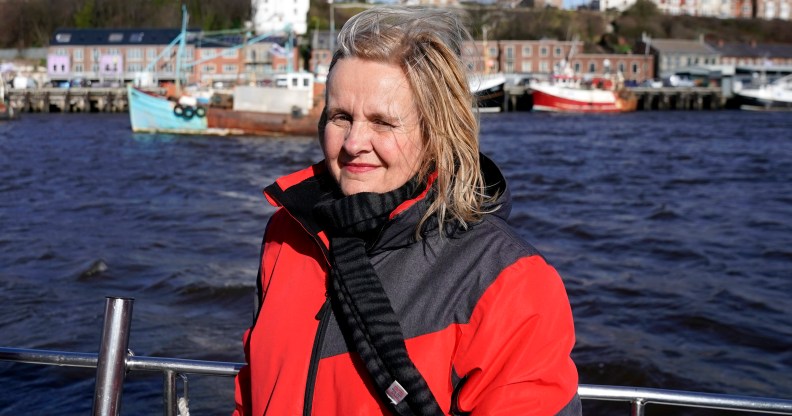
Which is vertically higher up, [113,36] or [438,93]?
[113,36]

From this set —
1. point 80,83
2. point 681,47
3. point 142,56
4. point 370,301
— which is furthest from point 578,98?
Answer: point 370,301

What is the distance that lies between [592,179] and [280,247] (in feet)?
62.8

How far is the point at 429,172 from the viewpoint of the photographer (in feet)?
5.96

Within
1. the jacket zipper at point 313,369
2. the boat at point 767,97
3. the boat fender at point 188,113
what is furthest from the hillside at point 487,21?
the jacket zipper at point 313,369

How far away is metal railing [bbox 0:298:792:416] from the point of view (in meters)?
2.08

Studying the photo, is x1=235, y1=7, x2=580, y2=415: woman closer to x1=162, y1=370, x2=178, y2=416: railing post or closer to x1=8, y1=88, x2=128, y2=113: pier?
x1=162, y1=370, x2=178, y2=416: railing post

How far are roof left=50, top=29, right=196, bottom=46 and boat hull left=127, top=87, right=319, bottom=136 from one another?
41.3 m

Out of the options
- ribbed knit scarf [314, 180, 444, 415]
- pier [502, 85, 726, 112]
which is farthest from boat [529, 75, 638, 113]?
ribbed knit scarf [314, 180, 444, 415]

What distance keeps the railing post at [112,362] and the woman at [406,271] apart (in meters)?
0.33

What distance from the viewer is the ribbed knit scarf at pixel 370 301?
5.36 feet

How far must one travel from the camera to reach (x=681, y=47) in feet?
286

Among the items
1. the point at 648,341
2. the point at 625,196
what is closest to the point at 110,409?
the point at 648,341

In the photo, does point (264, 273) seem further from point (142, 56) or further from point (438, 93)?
point (142, 56)

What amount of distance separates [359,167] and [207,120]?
3363cm
